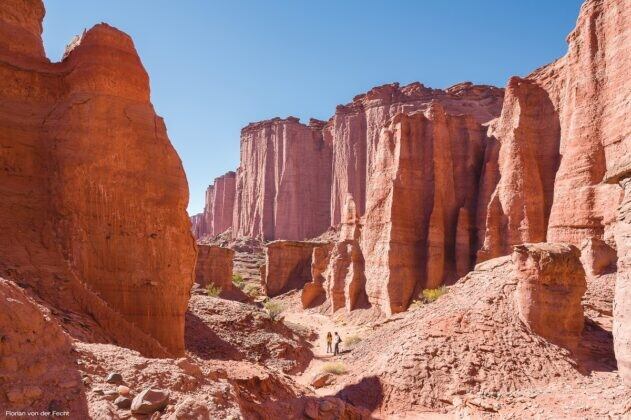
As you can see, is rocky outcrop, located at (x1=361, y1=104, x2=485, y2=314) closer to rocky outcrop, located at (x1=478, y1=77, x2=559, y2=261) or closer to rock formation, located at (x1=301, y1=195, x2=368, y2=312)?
rock formation, located at (x1=301, y1=195, x2=368, y2=312)

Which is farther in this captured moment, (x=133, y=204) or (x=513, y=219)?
(x=513, y=219)

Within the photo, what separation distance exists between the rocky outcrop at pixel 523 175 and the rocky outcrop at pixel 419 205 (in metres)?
2.77

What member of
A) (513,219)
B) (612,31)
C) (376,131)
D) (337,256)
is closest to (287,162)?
(376,131)

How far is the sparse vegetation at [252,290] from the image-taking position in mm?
52175

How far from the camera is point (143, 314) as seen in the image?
37.6ft

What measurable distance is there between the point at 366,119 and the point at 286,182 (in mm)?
19632

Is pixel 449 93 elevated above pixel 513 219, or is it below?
above

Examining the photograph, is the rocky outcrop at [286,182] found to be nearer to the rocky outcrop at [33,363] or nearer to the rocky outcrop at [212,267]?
the rocky outcrop at [212,267]

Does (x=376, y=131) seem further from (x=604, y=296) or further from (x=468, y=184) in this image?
(x=604, y=296)

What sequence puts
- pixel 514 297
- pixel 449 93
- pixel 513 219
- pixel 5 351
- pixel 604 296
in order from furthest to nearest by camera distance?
pixel 449 93 < pixel 513 219 < pixel 604 296 < pixel 514 297 < pixel 5 351

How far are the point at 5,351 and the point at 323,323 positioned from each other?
108 ft

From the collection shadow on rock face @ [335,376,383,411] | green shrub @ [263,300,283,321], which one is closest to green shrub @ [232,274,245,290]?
green shrub @ [263,300,283,321]

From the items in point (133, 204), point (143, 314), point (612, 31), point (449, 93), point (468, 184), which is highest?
point (449, 93)

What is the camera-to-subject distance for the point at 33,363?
18.4 feet
